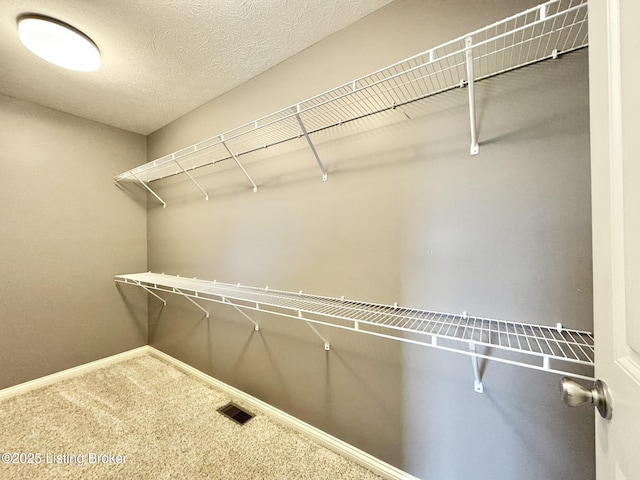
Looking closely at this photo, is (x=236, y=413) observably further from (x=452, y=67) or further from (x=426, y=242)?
(x=452, y=67)

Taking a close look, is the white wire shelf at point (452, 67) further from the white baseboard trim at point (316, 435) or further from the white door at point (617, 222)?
the white baseboard trim at point (316, 435)

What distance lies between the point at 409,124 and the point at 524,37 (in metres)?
0.44

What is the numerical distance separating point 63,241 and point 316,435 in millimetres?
2440

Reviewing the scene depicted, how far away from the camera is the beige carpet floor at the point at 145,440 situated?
125 cm

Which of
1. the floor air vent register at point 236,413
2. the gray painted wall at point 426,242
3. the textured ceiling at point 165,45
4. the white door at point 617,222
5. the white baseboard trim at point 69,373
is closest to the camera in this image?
the white door at point 617,222

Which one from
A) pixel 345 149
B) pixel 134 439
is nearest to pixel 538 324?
pixel 345 149

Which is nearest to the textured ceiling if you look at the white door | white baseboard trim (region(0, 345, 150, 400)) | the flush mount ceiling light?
the flush mount ceiling light

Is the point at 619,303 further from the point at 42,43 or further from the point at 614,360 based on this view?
the point at 42,43

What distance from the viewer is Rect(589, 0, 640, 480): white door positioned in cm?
36

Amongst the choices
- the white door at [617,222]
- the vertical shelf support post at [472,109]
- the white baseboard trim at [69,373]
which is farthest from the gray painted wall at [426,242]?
the white baseboard trim at [69,373]

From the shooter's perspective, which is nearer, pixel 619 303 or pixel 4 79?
pixel 619 303

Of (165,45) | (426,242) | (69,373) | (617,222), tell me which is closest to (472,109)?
(426,242)

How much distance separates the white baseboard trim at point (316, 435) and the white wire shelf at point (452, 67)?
1.45 metres

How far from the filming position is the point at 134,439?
4.72 ft
